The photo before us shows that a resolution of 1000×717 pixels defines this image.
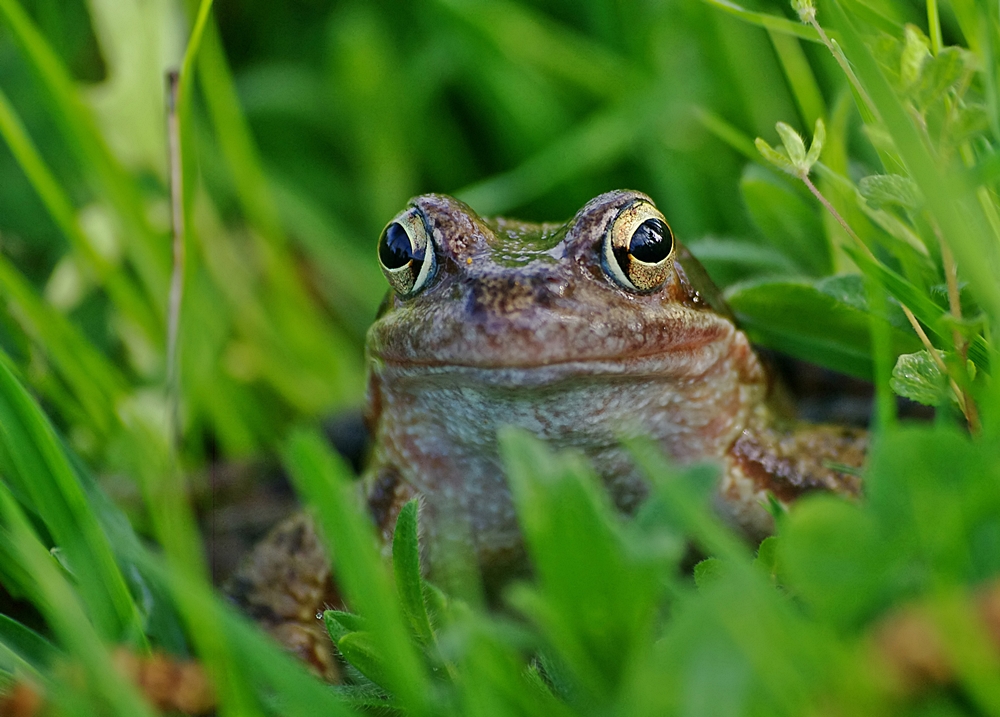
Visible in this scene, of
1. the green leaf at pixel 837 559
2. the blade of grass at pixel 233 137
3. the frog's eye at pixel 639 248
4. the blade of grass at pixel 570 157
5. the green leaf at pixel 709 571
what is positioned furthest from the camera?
the blade of grass at pixel 570 157

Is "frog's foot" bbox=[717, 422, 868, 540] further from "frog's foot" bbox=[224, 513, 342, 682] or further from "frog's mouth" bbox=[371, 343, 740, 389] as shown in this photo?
"frog's foot" bbox=[224, 513, 342, 682]

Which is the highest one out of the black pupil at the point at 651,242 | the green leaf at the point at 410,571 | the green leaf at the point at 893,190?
the black pupil at the point at 651,242

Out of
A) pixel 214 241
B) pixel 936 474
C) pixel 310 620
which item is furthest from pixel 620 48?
pixel 936 474

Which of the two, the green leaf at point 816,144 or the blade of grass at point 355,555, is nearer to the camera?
the blade of grass at point 355,555

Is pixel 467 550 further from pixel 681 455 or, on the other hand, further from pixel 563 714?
pixel 563 714

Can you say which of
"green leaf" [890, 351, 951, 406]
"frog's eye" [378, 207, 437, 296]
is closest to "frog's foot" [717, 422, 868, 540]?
"green leaf" [890, 351, 951, 406]

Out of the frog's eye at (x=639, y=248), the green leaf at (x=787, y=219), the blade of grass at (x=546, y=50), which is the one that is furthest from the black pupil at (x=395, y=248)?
the blade of grass at (x=546, y=50)

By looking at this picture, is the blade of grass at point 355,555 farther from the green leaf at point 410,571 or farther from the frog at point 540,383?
→ the frog at point 540,383

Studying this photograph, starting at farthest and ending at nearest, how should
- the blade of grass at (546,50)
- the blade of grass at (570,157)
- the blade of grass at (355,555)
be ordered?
the blade of grass at (546,50), the blade of grass at (570,157), the blade of grass at (355,555)
